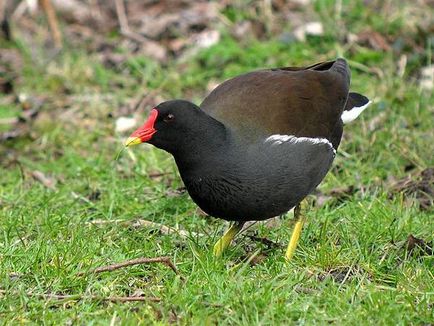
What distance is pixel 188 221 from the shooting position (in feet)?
17.1

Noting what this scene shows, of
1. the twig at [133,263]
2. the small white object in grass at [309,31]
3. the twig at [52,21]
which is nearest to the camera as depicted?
the twig at [133,263]

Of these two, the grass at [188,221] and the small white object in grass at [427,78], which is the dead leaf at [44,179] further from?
the small white object in grass at [427,78]

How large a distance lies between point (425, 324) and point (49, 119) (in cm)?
418

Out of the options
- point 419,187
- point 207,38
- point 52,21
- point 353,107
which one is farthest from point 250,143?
point 52,21

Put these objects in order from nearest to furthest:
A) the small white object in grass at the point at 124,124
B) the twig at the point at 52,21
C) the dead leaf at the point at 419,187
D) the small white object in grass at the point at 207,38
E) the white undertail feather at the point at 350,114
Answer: the white undertail feather at the point at 350,114 → the dead leaf at the point at 419,187 → the small white object in grass at the point at 124,124 → the small white object in grass at the point at 207,38 → the twig at the point at 52,21

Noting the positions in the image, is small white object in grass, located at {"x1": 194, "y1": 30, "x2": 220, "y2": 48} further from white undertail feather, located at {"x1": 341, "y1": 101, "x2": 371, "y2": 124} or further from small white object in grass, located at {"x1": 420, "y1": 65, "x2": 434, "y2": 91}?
white undertail feather, located at {"x1": 341, "y1": 101, "x2": 371, "y2": 124}

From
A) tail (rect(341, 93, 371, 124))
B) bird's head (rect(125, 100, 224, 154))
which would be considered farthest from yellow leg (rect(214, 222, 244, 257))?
tail (rect(341, 93, 371, 124))

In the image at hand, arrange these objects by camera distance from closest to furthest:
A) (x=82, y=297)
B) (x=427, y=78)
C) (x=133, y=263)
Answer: (x=82, y=297), (x=133, y=263), (x=427, y=78)

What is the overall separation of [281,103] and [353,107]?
85 centimetres

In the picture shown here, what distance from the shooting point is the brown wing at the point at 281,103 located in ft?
14.8

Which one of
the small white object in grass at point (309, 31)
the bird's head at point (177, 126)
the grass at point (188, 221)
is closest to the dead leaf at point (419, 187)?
the grass at point (188, 221)

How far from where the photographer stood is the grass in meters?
3.76

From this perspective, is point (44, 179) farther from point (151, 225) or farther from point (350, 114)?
point (350, 114)

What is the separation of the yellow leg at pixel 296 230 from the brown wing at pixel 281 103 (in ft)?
1.39
